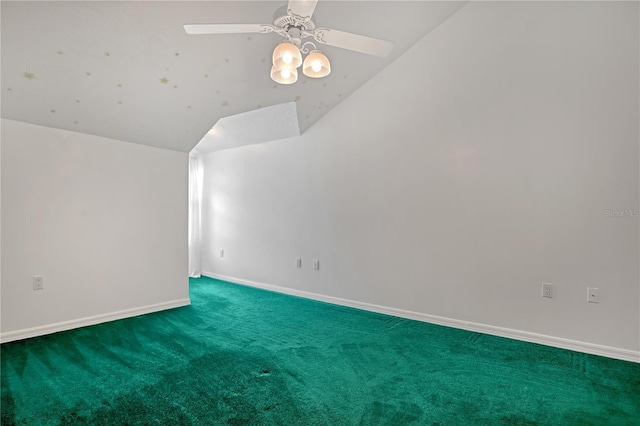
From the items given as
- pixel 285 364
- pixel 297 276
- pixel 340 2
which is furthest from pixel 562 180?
pixel 297 276

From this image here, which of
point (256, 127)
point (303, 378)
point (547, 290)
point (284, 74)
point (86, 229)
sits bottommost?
point (303, 378)

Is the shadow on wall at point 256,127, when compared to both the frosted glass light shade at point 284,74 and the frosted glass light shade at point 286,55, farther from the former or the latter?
the frosted glass light shade at point 286,55

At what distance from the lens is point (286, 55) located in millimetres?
1889

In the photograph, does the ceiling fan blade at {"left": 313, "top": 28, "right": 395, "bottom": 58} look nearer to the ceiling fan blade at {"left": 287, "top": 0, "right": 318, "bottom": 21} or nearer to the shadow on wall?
the ceiling fan blade at {"left": 287, "top": 0, "right": 318, "bottom": 21}

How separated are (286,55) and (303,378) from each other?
1.98 metres

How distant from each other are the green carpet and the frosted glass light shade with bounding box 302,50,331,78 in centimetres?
198

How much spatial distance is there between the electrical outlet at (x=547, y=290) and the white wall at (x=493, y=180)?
0.04 meters

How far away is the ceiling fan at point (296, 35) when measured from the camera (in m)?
1.74

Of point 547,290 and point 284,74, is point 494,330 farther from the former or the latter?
point 284,74

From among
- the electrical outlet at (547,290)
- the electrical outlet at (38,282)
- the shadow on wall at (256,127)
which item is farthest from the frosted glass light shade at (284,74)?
the electrical outlet at (38,282)

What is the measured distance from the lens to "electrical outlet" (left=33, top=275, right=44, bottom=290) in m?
2.97

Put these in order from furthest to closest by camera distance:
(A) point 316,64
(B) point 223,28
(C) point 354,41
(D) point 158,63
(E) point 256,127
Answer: (E) point 256,127 < (D) point 158,63 < (A) point 316,64 < (C) point 354,41 < (B) point 223,28

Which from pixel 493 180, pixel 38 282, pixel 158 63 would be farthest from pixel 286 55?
pixel 38 282

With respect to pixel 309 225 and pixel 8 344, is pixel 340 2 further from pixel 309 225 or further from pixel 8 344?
pixel 8 344
